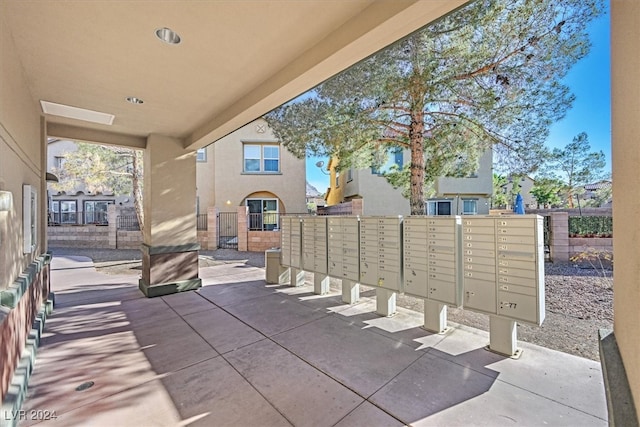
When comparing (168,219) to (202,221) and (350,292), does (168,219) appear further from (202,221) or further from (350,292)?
(202,221)

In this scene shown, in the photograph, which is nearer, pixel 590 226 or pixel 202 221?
pixel 590 226

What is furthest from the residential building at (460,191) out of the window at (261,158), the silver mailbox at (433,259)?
the silver mailbox at (433,259)

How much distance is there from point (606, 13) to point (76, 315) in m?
9.33

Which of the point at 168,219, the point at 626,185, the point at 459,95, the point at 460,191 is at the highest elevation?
the point at 459,95

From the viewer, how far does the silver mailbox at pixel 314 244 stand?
16.5 ft

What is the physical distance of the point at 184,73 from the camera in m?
3.09

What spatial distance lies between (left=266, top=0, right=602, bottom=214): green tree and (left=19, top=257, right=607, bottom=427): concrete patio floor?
3.71 m

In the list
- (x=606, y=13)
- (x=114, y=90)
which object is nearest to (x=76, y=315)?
(x=114, y=90)

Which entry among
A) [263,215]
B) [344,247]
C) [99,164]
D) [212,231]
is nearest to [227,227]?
[212,231]

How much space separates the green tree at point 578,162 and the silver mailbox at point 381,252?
4.46 metres

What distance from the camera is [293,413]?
2.16 m

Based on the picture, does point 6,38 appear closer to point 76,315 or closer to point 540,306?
point 76,315

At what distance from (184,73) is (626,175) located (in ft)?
12.0

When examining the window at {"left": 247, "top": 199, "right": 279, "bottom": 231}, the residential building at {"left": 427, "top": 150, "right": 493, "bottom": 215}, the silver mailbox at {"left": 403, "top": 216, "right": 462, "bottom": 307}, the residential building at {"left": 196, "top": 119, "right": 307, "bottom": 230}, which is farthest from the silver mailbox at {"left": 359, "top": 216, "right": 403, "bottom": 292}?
the residential building at {"left": 427, "top": 150, "right": 493, "bottom": 215}
